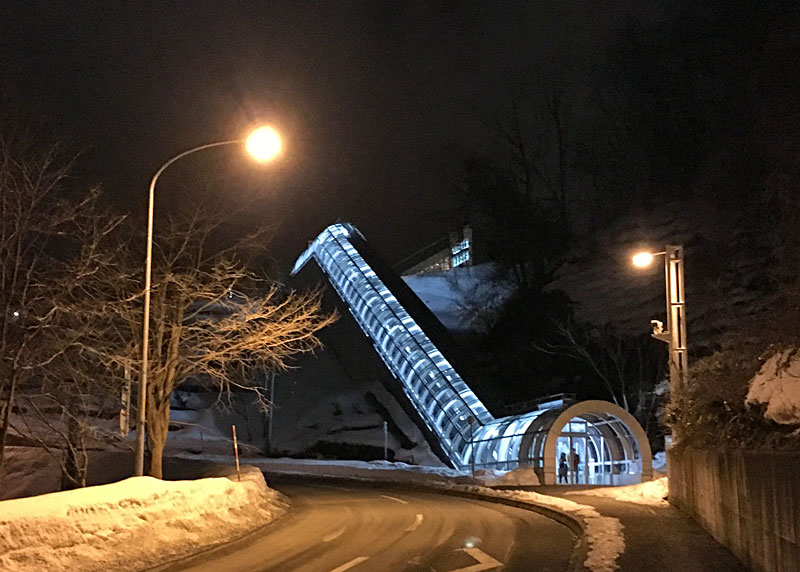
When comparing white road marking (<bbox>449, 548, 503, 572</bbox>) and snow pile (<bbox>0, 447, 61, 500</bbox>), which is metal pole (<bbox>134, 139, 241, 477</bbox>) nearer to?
white road marking (<bbox>449, 548, 503, 572</bbox>)

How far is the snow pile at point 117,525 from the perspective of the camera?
8812mm

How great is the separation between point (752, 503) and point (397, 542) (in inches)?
234

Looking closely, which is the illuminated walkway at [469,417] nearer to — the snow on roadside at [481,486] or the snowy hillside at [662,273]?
the snow on roadside at [481,486]

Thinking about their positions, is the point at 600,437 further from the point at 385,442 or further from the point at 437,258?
the point at 437,258

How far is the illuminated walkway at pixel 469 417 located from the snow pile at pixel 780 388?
63.6ft

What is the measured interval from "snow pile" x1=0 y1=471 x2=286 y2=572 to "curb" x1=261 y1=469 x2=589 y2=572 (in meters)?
5.96

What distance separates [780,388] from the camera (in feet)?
28.5

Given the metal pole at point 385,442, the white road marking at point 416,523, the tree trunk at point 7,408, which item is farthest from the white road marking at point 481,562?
the metal pole at point 385,442

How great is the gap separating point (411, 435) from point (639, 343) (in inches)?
544

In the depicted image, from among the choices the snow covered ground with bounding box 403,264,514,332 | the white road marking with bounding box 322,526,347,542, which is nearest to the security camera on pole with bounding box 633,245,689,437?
the white road marking with bounding box 322,526,347,542

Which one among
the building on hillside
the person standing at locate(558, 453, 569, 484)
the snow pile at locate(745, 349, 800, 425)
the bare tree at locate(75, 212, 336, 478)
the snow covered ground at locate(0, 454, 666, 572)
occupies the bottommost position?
the person standing at locate(558, 453, 569, 484)

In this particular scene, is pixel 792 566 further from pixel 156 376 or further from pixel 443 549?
pixel 156 376

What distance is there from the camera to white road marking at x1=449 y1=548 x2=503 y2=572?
9.91 metres

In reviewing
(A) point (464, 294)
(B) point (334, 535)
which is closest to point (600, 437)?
(B) point (334, 535)
